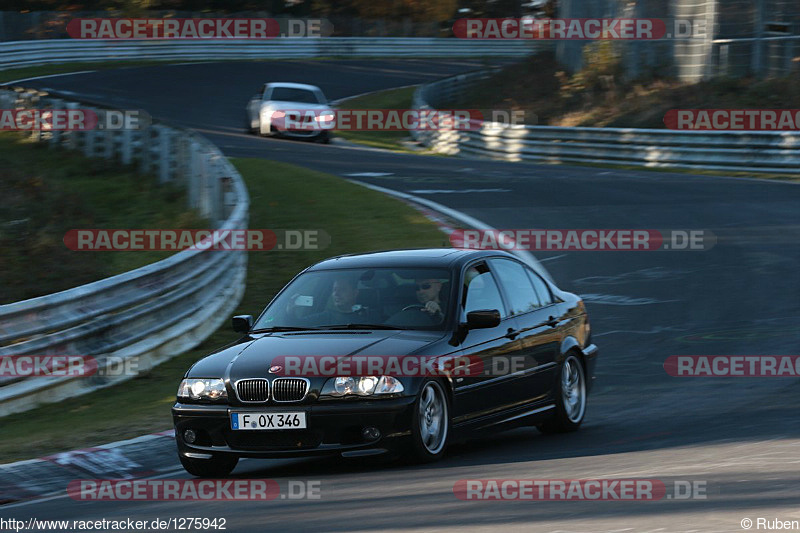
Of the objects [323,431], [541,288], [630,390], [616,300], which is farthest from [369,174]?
[323,431]

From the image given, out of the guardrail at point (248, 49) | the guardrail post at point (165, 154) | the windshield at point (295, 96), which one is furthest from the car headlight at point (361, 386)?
the guardrail at point (248, 49)

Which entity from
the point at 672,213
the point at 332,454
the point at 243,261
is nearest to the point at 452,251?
the point at 332,454

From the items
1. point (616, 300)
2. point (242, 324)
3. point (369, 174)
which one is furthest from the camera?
point (369, 174)

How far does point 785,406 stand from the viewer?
949 centimetres

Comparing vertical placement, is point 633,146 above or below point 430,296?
below

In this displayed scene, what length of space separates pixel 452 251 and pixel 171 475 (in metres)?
2.59

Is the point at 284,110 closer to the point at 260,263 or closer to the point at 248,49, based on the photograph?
the point at 260,263

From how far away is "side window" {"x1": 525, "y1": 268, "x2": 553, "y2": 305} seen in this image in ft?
32.1

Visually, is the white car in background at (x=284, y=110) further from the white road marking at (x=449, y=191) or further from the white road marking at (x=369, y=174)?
the white road marking at (x=449, y=191)

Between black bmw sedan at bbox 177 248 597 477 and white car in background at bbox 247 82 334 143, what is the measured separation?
25.2 meters

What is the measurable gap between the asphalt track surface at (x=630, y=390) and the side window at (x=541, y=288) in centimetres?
101

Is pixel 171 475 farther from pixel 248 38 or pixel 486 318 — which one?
pixel 248 38

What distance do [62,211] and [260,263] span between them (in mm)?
4573

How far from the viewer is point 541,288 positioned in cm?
986
